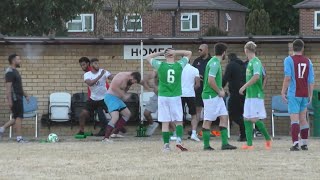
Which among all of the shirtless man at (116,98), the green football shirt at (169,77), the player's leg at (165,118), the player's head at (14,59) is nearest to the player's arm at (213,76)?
the green football shirt at (169,77)

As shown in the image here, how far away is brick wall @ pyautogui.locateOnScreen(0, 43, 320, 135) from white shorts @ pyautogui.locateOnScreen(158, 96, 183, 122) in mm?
6698

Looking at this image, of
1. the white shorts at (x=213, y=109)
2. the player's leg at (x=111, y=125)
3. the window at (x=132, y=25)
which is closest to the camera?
the white shorts at (x=213, y=109)

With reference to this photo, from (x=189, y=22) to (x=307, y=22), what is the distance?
7.58 meters

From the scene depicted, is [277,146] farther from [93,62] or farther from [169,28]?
[169,28]

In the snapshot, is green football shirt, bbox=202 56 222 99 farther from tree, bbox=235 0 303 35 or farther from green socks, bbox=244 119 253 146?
Result: tree, bbox=235 0 303 35

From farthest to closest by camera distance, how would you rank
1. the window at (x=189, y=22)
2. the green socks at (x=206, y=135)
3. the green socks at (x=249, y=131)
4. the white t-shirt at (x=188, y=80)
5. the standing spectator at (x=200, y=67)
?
the window at (x=189, y=22) < the standing spectator at (x=200, y=67) < the white t-shirt at (x=188, y=80) < the green socks at (x=249, y=131) < the green socks at (x=206, y=135)

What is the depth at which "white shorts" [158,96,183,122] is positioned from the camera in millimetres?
17797

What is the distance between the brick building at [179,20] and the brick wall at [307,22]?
15.6 feet

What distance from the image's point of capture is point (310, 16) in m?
65.7

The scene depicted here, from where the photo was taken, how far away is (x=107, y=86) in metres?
23.0

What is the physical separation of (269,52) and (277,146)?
5838 millimetres

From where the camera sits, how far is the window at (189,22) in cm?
6612

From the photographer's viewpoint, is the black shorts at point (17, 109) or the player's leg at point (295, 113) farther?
the black shorts at point (17, 109)

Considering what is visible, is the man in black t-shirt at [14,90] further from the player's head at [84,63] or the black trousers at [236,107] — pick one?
the black trousers at [236,107]
